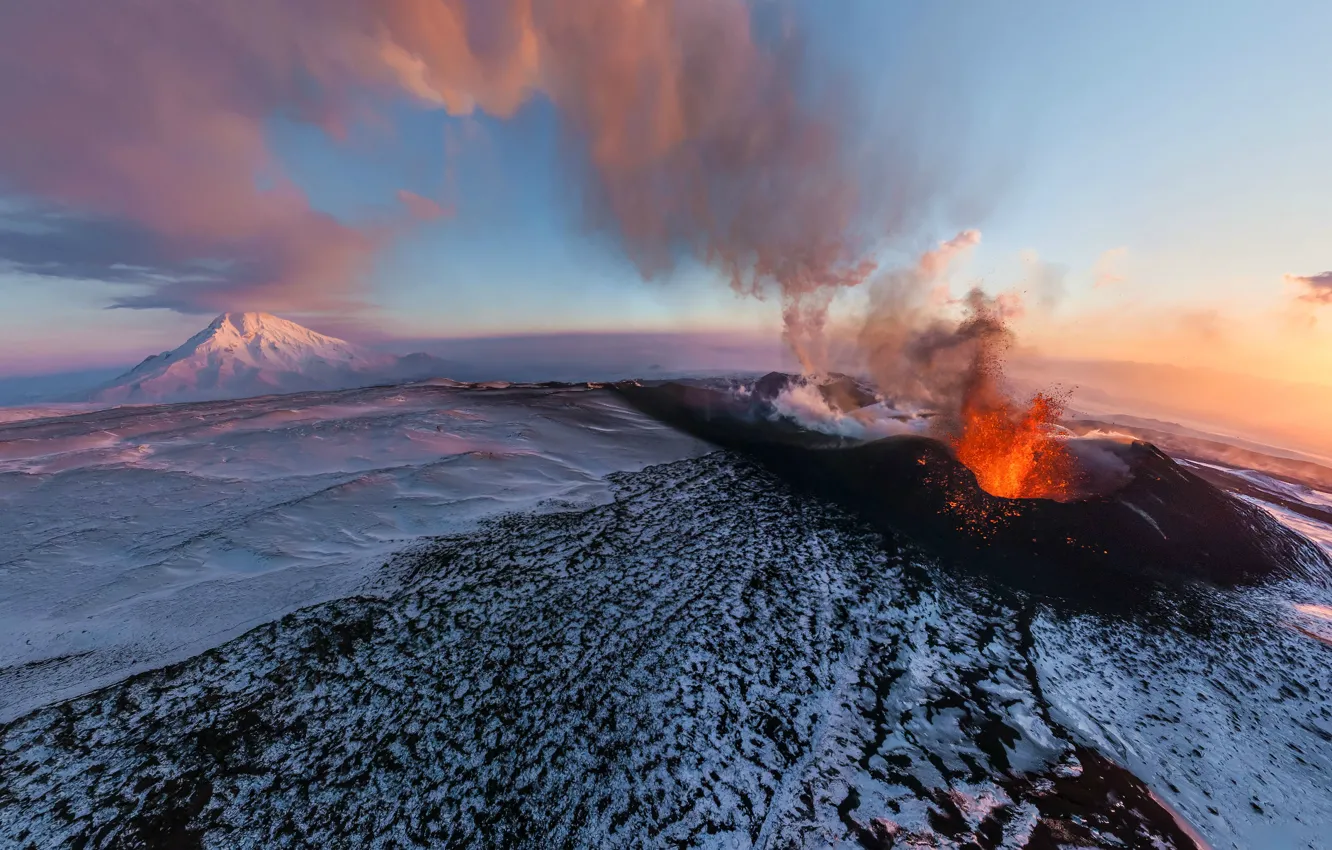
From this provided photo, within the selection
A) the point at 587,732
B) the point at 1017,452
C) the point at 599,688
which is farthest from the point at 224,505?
the point at 1017,452

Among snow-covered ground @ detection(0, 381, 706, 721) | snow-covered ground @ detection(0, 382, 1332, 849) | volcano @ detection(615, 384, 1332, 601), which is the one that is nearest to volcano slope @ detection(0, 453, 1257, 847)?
snow-covered ground @ detection(0, 382, 1332, 849)

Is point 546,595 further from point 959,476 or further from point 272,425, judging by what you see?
point 272,425

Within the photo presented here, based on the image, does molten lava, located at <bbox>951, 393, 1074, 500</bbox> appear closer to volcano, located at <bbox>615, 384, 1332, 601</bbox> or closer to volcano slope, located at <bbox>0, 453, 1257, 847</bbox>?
volcano, located at <bbox>615, 384, 1332, 601</bbox>

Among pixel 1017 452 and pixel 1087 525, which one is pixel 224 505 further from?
pixel 1017 452

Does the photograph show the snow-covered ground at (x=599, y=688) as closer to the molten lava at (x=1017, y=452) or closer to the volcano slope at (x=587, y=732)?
the volcano slope at (x=587, y=732)

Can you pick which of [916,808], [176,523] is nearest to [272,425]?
[176,523]
